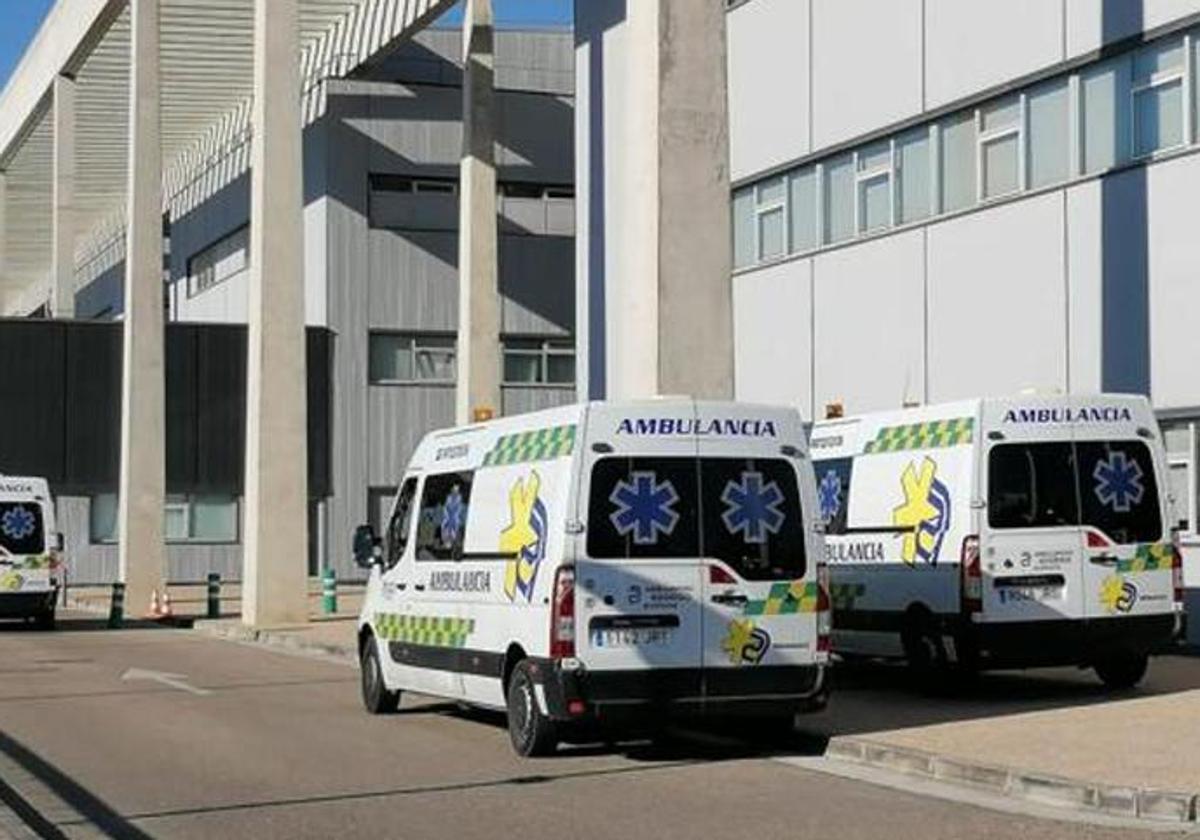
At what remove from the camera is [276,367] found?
99.0ft

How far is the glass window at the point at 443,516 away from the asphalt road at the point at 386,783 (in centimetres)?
149

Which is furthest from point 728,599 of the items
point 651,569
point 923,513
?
point 923,513

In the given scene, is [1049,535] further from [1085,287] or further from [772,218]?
[772,218]

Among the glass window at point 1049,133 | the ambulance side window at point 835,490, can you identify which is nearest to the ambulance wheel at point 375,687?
the ambulance side window at point 835,490

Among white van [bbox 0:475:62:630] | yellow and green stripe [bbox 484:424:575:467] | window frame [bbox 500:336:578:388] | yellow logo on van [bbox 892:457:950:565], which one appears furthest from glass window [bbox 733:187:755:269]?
window frame [bbox 500:336:578:388]

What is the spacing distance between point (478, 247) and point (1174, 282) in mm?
17328

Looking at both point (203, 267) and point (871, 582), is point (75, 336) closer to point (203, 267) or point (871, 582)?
point (203, 267)

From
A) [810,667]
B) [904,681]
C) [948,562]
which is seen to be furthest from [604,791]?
[904,681]

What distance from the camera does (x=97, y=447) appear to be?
46188mm

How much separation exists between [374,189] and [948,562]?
34.9 m

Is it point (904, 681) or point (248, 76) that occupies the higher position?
point (248, 76)

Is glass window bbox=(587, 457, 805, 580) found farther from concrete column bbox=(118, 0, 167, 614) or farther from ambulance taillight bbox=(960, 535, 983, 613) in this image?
concrete column bbox=(118, 0, 167, 614)

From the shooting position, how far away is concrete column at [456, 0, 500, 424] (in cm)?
3428

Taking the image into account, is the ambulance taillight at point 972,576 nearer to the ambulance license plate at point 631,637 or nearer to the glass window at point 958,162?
the ambulance license plate at point 631,637
